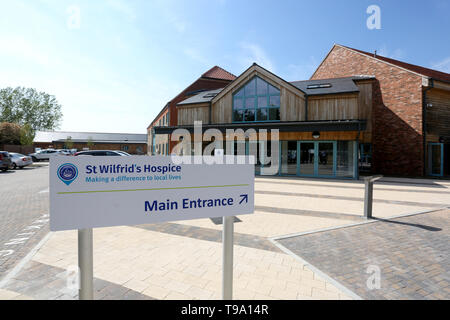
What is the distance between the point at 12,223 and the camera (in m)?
5.82

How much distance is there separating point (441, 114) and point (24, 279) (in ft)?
80.8

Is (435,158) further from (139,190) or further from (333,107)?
(139,190)

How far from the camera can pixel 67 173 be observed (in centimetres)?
211

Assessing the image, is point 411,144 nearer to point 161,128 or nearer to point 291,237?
point 291,237

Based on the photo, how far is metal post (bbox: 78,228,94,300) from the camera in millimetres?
2180

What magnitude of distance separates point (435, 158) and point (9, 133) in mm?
50717

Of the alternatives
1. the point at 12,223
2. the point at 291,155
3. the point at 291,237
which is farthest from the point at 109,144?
the point at 291,237

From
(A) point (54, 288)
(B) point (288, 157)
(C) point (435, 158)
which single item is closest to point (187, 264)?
(A) point (54, 288)

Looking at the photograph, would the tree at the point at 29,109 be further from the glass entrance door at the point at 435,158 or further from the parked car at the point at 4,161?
the glass entrance door at the point at 435,158

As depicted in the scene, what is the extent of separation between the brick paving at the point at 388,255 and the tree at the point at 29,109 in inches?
2787

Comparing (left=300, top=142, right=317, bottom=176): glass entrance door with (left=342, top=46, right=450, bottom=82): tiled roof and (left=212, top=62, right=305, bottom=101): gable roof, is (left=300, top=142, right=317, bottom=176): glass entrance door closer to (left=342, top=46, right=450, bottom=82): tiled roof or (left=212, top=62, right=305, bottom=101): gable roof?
(left=212, top=62, right=305, bottom=101): gable roof

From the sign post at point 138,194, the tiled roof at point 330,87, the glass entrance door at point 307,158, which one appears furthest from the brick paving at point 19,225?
the tiled roof at point 330,87

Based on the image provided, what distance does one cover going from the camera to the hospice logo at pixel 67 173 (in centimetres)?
209

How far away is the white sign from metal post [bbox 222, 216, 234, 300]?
0.18 meters
